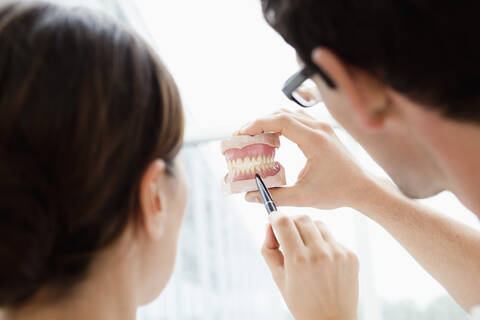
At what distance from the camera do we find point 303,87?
1.22m

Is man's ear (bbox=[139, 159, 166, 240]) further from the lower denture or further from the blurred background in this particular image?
the blurred background

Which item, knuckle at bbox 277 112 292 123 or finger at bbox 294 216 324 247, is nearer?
finger at bbox 294 216 324 247

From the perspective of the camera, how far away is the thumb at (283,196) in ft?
4.00

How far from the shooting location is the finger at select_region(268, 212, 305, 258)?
98 centimetres

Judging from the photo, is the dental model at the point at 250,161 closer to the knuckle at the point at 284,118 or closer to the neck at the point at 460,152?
the knuckle at the point at 284,118

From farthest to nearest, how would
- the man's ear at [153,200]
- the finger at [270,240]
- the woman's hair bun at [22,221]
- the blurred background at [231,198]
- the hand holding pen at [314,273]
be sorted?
the blurred background at [231,198], the finger at [270,240], the hand holding pen at [314,273], the man's ear at [153,200], the woman's hair bun at [22,221]

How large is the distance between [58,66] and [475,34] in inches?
23.0

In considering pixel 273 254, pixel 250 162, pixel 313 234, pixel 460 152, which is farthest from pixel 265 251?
pixel 460 152

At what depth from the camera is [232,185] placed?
123 centimetres

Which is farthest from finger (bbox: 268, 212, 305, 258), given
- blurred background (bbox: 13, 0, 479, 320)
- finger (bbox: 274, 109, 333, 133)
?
blurred background (bbox: 13, 0, 479, 320)

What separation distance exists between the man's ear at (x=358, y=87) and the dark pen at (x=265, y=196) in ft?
1.18

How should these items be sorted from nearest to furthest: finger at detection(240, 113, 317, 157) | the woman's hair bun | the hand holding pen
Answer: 1. the woman's hair bun
2. the hand holding pen
3. finger at detection(240, 113, 317, 157)

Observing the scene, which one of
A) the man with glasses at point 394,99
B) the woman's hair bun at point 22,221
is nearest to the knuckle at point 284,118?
the man with glasses at point 394,99

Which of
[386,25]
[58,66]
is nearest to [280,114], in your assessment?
[386,25]
